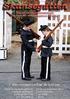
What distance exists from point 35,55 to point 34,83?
12.5 feet

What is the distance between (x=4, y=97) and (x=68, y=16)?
17.8ft

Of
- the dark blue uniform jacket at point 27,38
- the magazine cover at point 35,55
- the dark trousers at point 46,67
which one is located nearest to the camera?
the magazine cover at point 35,55

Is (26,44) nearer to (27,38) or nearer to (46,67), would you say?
(27,38)

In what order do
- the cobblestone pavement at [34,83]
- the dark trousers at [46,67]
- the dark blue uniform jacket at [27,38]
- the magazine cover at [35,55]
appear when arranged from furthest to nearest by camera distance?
1. the dark trousers at [46,67]
2. the dark blue uniform jacket at [27,38]
3. the magazine cover at [35,55]
4. the cobblestone pavement at [34,83]

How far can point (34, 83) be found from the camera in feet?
37.2

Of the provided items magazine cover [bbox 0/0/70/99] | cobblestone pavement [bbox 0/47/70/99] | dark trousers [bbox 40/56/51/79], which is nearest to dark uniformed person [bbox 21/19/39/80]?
magazine cover [bbox 0/0/70/99]

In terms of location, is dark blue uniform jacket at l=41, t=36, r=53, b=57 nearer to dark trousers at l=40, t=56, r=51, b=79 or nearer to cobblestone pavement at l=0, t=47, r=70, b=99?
dark trousers at l=40, t=56, r=51, b=79

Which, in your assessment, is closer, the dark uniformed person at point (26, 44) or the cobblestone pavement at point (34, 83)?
the cobblestone pavement at point (34, 83)

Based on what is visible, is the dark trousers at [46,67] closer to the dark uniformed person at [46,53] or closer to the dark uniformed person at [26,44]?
the dark uniformed person at [46,53]

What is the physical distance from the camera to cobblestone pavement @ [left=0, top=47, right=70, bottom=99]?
10.1m

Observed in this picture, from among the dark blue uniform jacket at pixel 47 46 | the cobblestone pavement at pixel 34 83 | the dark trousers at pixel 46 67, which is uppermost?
the dark blue uniform jacket at pixel 47 46

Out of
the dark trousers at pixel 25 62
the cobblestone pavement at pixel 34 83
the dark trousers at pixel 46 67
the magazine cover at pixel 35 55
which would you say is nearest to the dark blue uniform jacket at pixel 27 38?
the magazine cover at pixel 35 55

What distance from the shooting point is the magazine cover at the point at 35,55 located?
10547 millimetres

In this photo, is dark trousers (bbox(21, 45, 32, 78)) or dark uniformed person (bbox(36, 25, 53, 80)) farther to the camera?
dark trousers (bbox(21, 45, 32, 78))
